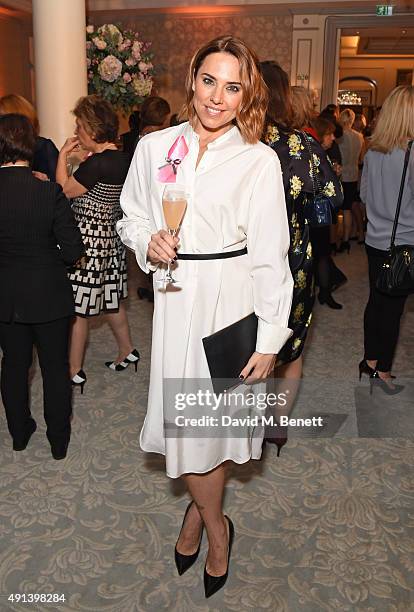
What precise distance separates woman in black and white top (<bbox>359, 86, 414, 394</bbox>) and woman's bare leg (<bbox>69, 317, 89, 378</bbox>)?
1745mm

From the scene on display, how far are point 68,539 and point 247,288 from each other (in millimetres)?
1323

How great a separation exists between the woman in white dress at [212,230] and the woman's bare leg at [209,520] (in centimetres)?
6

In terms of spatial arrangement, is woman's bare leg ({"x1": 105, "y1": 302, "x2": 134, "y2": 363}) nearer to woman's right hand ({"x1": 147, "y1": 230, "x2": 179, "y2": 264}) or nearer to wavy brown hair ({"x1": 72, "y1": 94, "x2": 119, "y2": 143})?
wavy brown hair ({"x1": 72, "y1": 94, "x2": 119, "y2": 143})

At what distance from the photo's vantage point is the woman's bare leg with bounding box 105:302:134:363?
399cm

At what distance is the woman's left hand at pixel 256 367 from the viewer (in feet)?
6.20

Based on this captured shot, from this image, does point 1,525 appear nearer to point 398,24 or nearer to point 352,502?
point 352,502

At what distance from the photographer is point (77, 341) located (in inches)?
147

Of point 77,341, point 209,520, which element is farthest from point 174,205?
point 77,341

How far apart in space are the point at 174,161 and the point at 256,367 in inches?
26.1

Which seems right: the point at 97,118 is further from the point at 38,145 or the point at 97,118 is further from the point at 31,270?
the point at 31,270

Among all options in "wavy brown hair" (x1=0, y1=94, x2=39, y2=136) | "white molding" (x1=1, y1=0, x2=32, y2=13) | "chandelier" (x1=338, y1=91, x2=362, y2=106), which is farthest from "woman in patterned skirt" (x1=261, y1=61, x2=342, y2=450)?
"chandelier" (x1=338, y1=91, x2=362, y2=106)

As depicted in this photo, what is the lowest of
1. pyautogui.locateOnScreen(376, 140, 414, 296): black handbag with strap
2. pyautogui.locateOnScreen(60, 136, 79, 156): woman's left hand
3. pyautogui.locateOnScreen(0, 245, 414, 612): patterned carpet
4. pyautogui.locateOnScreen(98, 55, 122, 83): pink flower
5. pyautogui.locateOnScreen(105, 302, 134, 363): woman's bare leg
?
pyautogui.locateOnScreen(0, 245, 414, 612): patterned carpet

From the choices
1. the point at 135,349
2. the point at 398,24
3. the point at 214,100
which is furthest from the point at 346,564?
the point at 398,24

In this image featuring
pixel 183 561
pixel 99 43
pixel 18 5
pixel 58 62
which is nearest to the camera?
pixel 183 561
